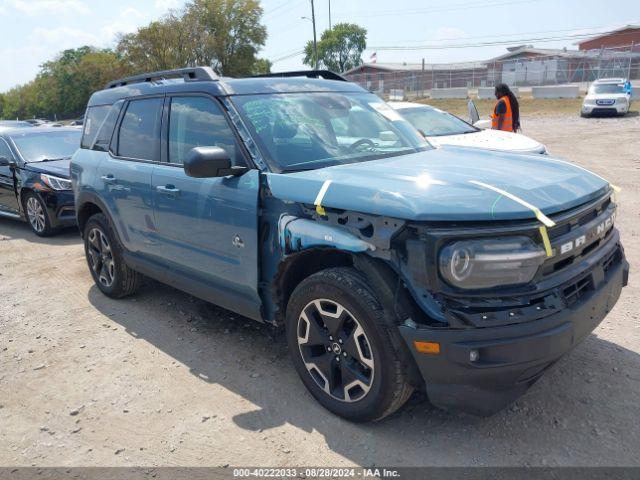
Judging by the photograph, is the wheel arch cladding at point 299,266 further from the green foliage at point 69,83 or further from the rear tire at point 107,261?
the green foliage at point 69,83

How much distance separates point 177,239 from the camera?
4102mm

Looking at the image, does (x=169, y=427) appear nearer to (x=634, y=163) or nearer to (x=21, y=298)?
(x=21, y=298)

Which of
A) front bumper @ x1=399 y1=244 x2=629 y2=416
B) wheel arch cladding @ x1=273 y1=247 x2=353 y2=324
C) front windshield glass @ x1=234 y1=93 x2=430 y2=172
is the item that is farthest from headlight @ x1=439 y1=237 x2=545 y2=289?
front windshield glass @ x1=234 y1=93 x2=430 y2=172

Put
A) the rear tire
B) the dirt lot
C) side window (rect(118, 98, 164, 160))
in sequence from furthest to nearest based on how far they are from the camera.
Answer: the rear tire < side window (rect(118, 98, 164, 160)) < the dirt lot

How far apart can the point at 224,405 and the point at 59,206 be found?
5.78 meters

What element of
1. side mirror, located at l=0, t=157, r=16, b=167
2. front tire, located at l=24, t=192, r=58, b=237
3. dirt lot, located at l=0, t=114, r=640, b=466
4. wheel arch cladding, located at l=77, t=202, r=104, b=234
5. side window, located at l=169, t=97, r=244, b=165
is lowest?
dirt lot, located at l=0, t=114, r=640, b=466

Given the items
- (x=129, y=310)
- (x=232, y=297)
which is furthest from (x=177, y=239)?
(x=129, y=310)

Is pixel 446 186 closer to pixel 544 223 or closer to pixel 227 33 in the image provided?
pixel 544 223

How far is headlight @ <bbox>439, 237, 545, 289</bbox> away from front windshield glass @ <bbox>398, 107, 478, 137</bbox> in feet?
20.4

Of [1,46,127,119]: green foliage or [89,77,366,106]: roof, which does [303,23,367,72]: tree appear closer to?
[1,46,127,119]: green foliage

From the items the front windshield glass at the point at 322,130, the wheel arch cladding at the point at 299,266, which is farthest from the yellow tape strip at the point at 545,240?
the front windshield glass at the point at 322,130

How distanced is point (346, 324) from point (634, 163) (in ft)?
34.8

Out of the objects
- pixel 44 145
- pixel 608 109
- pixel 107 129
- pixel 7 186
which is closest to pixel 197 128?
pixel 107 129

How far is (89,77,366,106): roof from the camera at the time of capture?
3.82m
